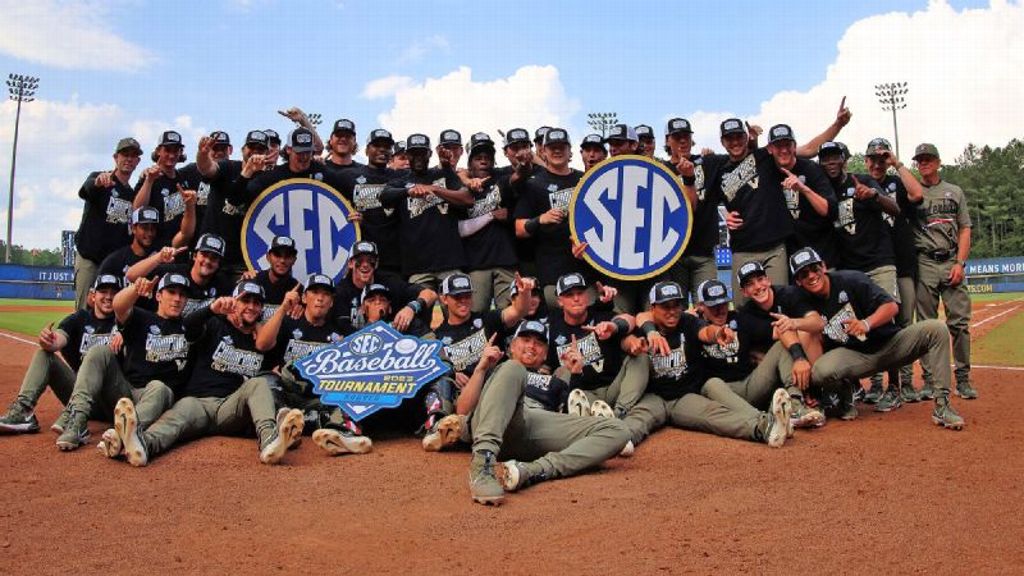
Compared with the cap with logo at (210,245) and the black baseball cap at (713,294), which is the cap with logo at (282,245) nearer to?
the cap with logo at (210,245)

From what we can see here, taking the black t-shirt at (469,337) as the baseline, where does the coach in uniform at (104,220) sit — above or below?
above

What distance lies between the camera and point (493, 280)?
9086mm

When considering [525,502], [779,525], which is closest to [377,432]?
[525,502]

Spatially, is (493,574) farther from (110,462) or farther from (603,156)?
(603,156)

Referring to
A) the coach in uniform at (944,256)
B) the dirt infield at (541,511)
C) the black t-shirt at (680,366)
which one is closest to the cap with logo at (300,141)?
the dirt infield at (541,511)

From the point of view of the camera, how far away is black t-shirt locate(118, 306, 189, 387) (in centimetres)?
772

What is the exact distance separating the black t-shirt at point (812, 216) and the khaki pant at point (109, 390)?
6.40 metres

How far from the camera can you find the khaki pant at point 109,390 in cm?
723

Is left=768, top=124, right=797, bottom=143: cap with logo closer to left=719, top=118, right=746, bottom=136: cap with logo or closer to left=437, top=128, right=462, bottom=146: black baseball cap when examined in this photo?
left=719, top=118, right=746, bottom=136: cap with logo

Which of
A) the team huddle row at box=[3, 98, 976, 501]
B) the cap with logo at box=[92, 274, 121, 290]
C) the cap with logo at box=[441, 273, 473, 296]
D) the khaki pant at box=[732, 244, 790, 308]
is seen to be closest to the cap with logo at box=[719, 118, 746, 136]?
the team huddle row at box=[3, 98, 976, 501]

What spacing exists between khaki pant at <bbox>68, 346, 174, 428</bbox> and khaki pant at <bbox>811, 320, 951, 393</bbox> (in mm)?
6008

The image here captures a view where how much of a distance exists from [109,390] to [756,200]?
6531mm

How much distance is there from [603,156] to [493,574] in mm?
5598

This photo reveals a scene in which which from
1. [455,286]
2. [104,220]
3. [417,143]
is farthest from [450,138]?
[104,220]
